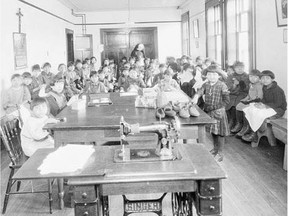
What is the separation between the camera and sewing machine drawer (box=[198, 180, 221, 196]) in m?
2.23

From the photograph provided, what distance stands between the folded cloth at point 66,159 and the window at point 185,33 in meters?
11.9

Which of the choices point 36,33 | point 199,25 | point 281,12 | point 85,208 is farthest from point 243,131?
point 199,25

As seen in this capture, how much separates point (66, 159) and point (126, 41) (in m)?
13.9

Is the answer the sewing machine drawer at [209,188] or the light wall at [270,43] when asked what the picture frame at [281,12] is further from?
the sewing machine drawer at [209,188]

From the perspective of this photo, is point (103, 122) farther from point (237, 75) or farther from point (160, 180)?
point (237, 75)

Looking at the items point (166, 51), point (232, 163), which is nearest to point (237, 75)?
point (232, 163)

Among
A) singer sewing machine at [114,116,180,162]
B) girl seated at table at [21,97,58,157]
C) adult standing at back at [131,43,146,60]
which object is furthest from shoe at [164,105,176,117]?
adult standing at back at [131,43,146,60]

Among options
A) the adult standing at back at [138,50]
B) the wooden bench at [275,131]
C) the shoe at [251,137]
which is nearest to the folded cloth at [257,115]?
the wooden bench at [275,131]

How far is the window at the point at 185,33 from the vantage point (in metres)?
14.1

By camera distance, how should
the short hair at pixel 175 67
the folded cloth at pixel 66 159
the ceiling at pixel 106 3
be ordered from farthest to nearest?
the ceiling at pixel 106 3, the short hair at pixel 175 67, the folded cloth at pixel 66 159

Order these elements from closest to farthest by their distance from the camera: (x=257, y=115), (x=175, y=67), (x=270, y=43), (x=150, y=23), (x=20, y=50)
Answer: (x=257, y=115)
(x=270, y=43)
(x=20, y=50)
(x=175, y=67)
(x=150, y=23)

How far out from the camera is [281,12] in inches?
226

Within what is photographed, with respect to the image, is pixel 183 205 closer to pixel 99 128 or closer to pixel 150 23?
pixel 99 128

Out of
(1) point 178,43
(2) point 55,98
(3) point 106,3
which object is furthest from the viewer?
(1) point 178,43
